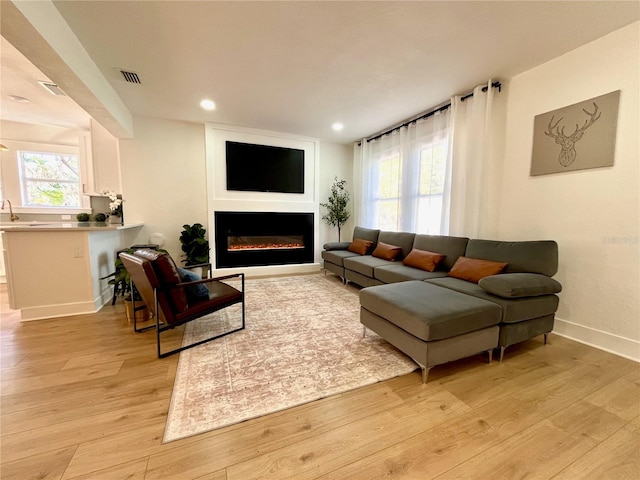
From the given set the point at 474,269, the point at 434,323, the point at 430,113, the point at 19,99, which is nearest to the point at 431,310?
the point at 434,323

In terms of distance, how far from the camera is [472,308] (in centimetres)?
183

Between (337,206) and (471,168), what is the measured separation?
8.98 ft

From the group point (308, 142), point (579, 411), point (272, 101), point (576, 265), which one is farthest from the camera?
point (308, 142)

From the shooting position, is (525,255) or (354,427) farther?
(525,255)

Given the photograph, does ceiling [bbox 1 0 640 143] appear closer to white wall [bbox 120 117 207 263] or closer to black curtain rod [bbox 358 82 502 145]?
black curtain rod [bbox 358 82 502 145]

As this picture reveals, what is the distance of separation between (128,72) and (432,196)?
161 inches

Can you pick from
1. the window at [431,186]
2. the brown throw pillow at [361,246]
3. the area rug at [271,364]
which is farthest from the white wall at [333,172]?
the area rug at [271,364]

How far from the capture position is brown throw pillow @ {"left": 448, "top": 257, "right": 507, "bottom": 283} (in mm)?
2463

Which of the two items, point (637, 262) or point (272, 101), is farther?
point (272, 101)

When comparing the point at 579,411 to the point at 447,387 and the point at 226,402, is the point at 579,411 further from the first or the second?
the point at 226,402

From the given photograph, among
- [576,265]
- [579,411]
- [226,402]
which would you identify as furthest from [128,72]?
[576,265]

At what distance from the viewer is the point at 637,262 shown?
2.05 meters

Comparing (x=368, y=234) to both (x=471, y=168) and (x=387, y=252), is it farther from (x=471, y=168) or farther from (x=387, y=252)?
(x=471, y=168)

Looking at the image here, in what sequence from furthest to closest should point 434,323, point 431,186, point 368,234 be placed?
point 368,234 < point 431,186 < point 434,323
